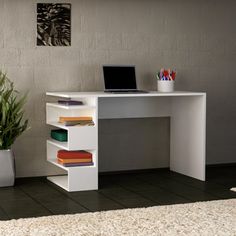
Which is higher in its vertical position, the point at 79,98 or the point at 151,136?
the point at 79,98

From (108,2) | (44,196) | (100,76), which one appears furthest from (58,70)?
(44,196)

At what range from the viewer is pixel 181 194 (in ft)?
17.6

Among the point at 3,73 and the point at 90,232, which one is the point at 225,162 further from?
the point at 90,232

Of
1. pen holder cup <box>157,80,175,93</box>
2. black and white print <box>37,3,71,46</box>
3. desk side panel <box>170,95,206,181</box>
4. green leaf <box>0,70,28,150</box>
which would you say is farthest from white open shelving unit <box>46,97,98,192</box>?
desk side panel <box>170,95,206,181</box>

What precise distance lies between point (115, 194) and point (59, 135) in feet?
2.47

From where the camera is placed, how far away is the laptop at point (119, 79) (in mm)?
5934

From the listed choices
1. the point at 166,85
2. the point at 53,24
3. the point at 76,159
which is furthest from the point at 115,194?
the point at 53,24

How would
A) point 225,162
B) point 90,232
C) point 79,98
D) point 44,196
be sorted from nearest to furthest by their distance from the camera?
point 90,232 < point 44,196 < point 79,98 < point 225,162

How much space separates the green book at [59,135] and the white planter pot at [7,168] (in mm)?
419

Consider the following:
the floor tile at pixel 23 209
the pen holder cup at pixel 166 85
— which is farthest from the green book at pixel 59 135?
the pen holder cup at pixel 166 85

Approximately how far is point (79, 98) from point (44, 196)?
0.95 m

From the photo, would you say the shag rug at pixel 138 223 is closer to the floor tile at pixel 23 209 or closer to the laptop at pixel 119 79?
the floor tile at pixel 23 209

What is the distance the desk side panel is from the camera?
19.4 ft

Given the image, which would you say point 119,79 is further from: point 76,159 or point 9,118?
point 9,118
